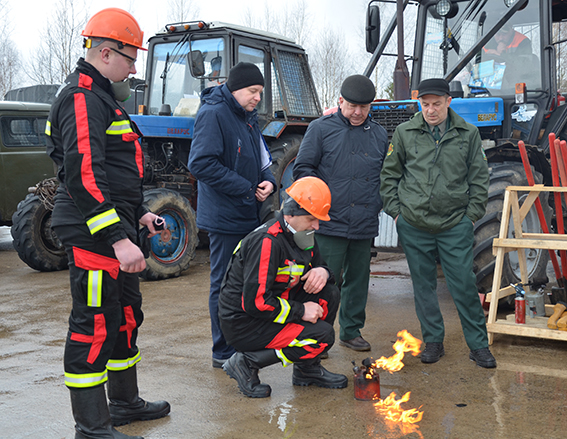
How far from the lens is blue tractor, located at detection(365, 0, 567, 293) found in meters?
5.67

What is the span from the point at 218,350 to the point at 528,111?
156 inches

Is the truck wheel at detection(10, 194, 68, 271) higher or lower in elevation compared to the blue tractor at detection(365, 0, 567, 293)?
lower

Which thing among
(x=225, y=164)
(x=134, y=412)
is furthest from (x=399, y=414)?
(x=225, y=164)

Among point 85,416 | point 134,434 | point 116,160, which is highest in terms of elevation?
point 116,160

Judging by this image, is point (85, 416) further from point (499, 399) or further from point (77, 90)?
point (499, 399)

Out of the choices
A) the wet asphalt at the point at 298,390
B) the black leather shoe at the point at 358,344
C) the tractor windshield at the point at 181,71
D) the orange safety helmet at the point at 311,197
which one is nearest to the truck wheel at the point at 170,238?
the tractor windshield at the point at 181,71

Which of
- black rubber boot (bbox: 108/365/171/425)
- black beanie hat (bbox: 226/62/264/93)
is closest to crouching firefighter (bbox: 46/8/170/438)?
black rubber boot (bbox: 108/365/171/425)

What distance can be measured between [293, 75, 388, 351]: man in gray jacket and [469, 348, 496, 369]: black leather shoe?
2.38ft

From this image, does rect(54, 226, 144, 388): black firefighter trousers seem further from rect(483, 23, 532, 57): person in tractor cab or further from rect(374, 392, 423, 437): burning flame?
rect(483, 23, 532, 57): person in tractor cab

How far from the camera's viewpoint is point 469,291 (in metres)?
3.84

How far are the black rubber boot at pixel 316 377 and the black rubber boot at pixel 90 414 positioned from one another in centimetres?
121

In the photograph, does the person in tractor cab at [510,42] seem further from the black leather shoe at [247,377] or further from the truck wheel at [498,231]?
the black leather shoe at [247,377]

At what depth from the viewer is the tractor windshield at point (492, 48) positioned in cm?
579

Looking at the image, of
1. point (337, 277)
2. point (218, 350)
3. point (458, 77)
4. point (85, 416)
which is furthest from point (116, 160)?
point (458, 77)
